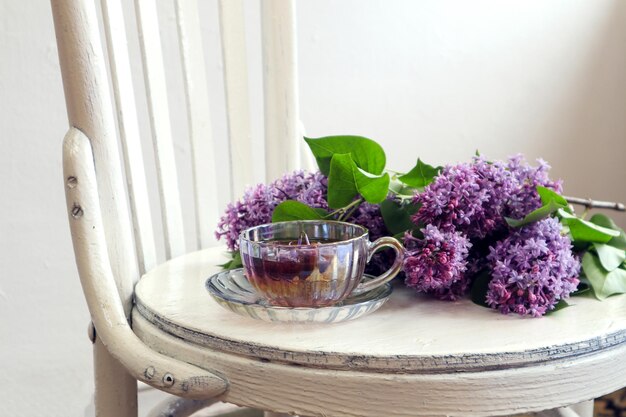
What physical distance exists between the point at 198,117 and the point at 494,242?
0.41m

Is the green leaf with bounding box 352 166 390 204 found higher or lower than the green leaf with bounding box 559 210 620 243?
higher

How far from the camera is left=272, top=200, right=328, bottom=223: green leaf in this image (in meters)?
0.51

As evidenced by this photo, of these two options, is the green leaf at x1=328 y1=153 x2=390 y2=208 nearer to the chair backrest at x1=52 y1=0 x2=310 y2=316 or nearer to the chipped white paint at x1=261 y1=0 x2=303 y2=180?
the chair backrest at x1=52 y1=0 x2=310 y2=316

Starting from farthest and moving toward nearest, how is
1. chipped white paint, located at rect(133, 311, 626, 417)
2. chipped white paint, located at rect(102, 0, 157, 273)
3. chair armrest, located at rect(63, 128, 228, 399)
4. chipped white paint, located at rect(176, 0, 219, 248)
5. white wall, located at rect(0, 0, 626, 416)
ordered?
white wall, located at rect(0, 0, 626, 416), chipped white paint, located at rect(176, 0, 219, 248), chipped white paint, located at rect(102, 0, 157, 273), chair armrest, located at rect(63, 128, 228, 399), chipped white paint, located at rect(133, 311, 626, 417)

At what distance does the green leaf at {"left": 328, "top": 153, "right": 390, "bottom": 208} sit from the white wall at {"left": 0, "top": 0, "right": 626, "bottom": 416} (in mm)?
646

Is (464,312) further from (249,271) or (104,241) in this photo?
(104,241)

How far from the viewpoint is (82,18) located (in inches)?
20.4

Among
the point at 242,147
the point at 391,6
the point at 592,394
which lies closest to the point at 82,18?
the point at 242,147

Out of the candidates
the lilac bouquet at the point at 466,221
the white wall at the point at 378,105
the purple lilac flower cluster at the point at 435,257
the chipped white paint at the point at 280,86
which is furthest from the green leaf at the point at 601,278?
the white wall at the point at 378,105

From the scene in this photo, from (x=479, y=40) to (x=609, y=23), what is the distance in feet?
0.95

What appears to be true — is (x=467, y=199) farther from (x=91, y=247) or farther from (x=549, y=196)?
(x=91, y=247)

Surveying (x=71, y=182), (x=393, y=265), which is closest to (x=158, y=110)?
(x=71, y=182)

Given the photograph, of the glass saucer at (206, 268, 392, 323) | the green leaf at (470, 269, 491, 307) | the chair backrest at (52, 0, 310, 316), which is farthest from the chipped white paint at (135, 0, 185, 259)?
the green leaf at (470, 269, 491, 307)

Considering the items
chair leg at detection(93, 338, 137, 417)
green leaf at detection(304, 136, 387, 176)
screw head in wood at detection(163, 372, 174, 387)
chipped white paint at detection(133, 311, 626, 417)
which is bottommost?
chair leg at detection(93, 338, 137, 417)
